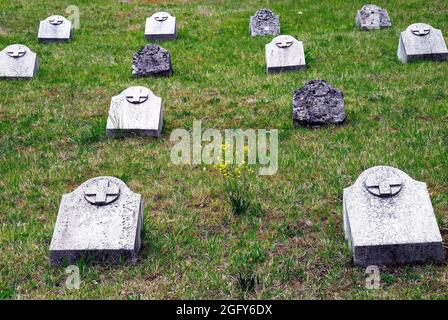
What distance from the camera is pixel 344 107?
11.1 meters

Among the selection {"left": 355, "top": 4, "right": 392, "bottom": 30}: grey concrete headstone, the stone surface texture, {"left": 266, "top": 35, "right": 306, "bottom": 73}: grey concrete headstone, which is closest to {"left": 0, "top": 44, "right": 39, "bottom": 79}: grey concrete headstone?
{"left": 266, "top": 35, "right": 306, "bottom": 73}: grey concrete headstone

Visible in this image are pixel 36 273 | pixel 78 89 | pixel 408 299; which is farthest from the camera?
pixel 78 89

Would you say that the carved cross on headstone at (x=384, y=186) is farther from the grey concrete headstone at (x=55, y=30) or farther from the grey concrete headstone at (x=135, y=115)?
the grey concrete headstone at (x=55, y=30)

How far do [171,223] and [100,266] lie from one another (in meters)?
1.27

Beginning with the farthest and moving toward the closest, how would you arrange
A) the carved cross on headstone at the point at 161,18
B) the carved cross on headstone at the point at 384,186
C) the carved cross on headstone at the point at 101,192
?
the carved cross on headstone at the point at 161,18 → the carved cross on headstone at the point at 101,192 → the carved cross on headstone at the point at 384,186

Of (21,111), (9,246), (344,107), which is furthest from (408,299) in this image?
(21,111)

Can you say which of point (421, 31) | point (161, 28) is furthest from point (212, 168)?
point (161, 28)

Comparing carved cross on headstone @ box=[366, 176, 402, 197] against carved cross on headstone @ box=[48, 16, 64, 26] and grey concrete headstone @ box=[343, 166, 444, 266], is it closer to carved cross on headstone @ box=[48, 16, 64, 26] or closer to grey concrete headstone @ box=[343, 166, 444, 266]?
grey concrete headstone @ box=[343, 166, 444, 266]

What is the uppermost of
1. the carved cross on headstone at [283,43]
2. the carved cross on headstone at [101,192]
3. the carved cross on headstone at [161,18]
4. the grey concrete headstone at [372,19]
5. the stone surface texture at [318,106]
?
the carved cross on headstone at [101,192]

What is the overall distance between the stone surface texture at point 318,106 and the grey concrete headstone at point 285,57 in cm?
331

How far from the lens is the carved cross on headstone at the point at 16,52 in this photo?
1439 centimetres

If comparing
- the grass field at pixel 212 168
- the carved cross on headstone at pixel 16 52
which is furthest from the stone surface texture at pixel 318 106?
the carved cross on headstone at pixel 16 52

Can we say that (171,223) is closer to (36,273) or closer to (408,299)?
(36,273)

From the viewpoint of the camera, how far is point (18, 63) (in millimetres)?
14305
